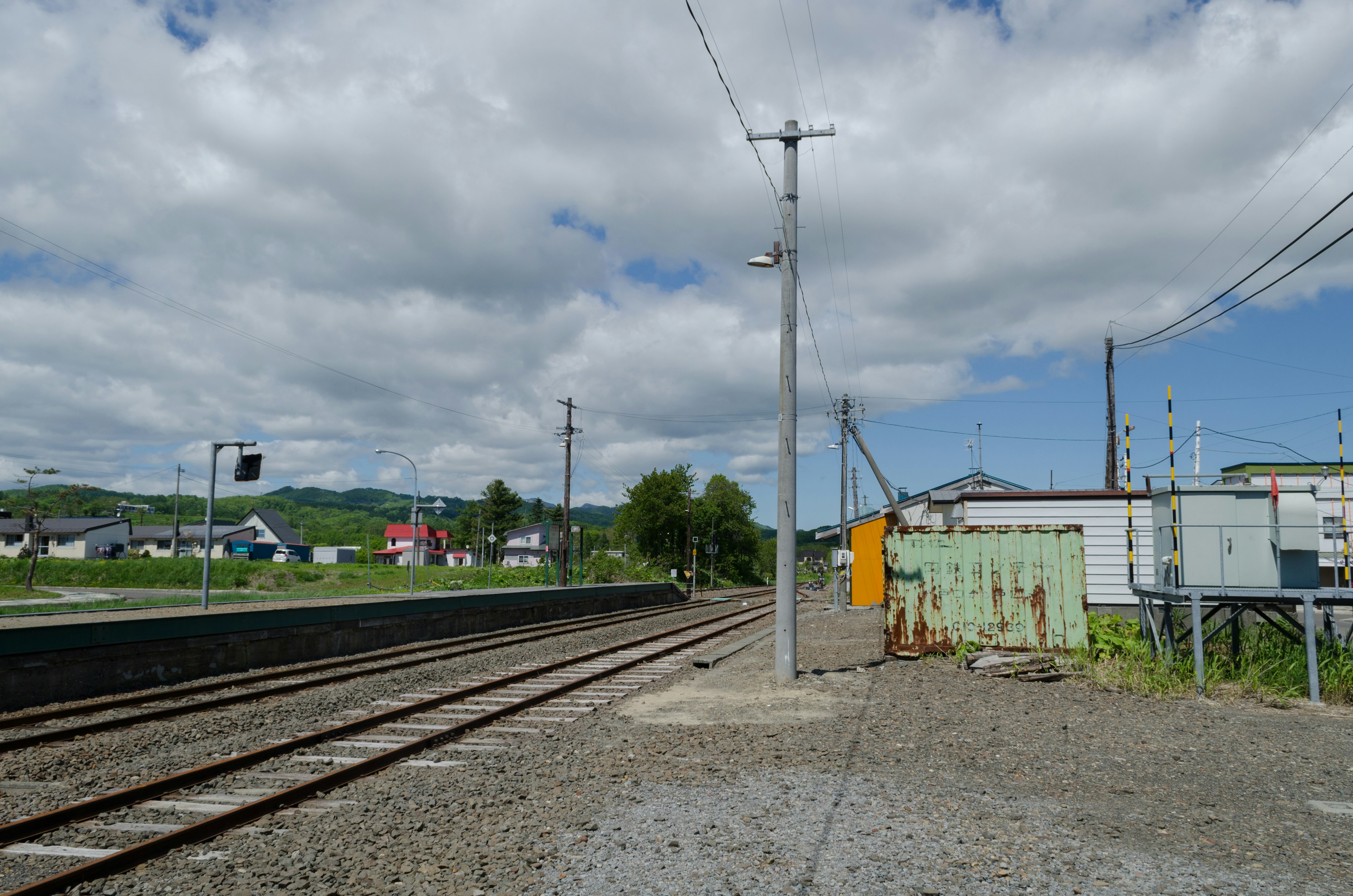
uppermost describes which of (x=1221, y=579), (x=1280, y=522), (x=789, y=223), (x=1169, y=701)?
(x=789, y=223)

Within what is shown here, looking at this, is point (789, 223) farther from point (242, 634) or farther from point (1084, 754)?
point (242, 634)

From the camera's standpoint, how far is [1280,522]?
11.6 m

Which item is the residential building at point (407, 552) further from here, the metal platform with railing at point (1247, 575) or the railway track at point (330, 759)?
the metal platform with railing at point (1247, 575)

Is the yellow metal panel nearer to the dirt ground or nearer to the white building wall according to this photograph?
the white building wall

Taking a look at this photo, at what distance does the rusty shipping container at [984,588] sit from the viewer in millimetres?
13312

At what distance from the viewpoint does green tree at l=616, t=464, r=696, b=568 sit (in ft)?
258

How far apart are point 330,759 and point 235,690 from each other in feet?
17.6

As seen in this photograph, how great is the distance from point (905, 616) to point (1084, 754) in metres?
6.45

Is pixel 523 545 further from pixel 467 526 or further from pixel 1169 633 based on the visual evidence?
pixel 1169 633

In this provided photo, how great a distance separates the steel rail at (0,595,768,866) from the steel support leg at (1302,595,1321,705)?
944 cm

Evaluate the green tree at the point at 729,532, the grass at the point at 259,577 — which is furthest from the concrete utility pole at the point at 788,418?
the green tree at the point at 729,532

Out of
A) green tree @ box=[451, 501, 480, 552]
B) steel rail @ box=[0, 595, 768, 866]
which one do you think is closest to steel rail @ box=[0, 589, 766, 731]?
steel rail @ box=[0, 595, 768, 866]

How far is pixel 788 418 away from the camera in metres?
12.4

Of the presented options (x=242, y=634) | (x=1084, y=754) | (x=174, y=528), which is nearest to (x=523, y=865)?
(x=1084, y=754)
